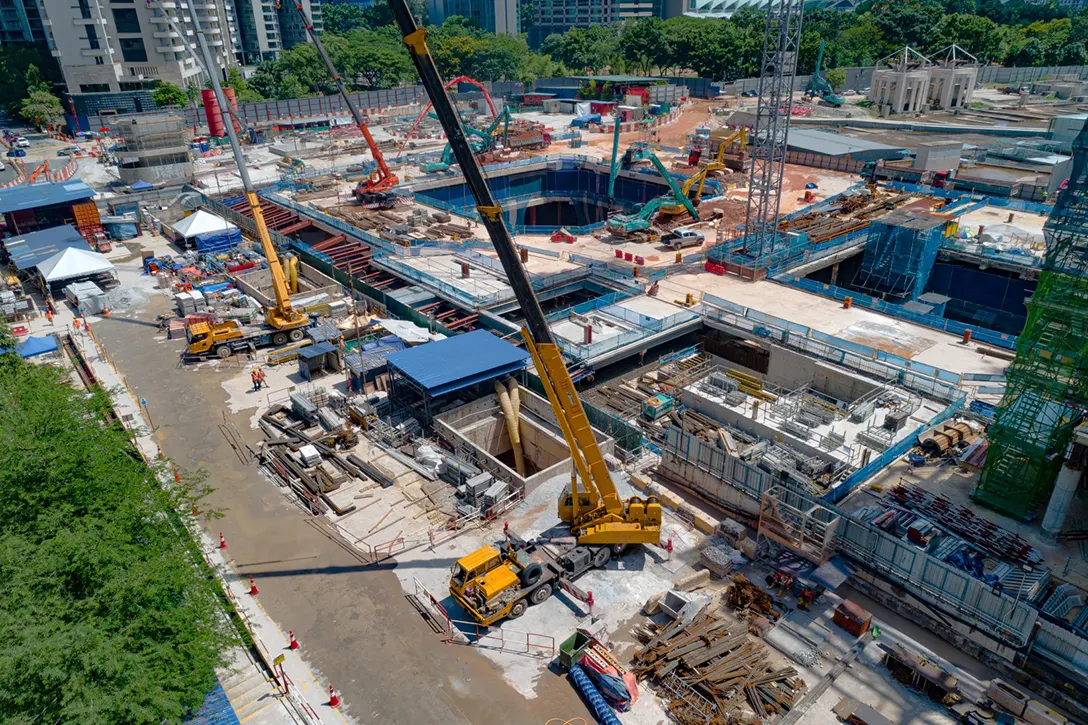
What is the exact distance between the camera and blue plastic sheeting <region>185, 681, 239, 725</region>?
2041 cm

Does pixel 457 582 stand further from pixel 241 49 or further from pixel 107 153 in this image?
pixel 241 49

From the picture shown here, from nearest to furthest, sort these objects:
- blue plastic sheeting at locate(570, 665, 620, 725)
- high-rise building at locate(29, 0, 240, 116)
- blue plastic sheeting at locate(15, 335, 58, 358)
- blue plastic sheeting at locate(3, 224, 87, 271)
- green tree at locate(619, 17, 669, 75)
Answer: blue plastic sheeting at locate(570, 665, 620, 725), blue plastic sheeting at locate(15, 335, 58, 358), blue plastic sheeting at locate(3, 224, 87, 271), high-rise building at locate(29, 0, 240, 116), green tree at locate(619, 17, 669, 75)

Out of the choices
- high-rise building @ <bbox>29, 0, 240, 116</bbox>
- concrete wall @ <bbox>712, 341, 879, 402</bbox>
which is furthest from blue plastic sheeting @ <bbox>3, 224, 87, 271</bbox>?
high-rise building @ <bbox>29, 0, 240, 116</bbox>

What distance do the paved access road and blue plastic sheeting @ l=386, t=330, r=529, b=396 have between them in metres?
8.64

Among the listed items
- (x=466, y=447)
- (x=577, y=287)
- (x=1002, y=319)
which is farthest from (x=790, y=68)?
(x=466, y=447)

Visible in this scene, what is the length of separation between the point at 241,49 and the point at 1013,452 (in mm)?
213570

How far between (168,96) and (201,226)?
77.4 meters

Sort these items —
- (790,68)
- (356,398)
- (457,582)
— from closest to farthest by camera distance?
1. (457,582)
2. (356,398)
3. (790,68)

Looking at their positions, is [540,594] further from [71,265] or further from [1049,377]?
[71,265]

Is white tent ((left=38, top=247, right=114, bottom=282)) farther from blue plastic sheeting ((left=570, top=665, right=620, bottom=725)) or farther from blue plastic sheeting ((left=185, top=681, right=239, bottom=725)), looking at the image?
blue plastic sheeting ((left=570, top=665, right=620, bottom=725))

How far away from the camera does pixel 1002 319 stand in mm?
56719

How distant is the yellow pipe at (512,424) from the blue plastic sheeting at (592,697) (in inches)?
637

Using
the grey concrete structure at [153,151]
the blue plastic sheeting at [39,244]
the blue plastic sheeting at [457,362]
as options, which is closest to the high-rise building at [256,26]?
the grey concrete structure at [153,151]

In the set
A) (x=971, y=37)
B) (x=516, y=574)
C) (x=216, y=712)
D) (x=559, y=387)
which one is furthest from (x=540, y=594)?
(x=971, y=37)
